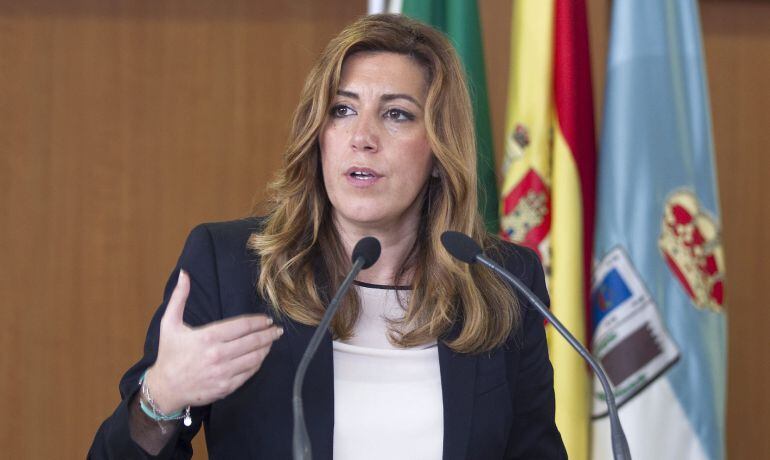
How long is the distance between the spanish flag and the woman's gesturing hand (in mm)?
1325

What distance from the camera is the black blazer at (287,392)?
63.8 inches

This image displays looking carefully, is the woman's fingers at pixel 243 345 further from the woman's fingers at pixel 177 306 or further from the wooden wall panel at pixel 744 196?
the wooden wall panel at pixel 744 196

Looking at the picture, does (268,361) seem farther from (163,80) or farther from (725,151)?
(725,151)

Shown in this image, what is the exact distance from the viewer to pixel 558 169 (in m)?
2.55

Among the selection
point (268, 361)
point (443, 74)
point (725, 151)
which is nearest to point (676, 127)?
point (725, 151)

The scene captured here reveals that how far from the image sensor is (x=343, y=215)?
1.82 meters

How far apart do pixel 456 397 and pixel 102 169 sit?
1.56 metres

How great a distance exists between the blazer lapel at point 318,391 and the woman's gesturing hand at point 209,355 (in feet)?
0.99

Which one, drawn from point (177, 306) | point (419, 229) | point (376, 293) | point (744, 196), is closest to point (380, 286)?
point (376, 293)

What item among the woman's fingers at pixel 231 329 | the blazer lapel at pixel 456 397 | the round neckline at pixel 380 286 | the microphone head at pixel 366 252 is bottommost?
the blazer lapel at pixel 456 397

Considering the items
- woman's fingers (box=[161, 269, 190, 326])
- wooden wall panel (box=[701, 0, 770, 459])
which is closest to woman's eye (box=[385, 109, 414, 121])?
woman's fingers (box=[161, 269, 190, 326])

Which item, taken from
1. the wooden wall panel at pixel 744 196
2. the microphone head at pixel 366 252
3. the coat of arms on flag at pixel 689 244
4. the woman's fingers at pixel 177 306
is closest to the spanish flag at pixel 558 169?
the coat of arms on flag at pixel 689 244

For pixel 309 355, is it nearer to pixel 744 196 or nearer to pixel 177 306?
pixel 177 306

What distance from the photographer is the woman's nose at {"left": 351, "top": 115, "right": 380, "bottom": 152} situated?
5.80 ft
